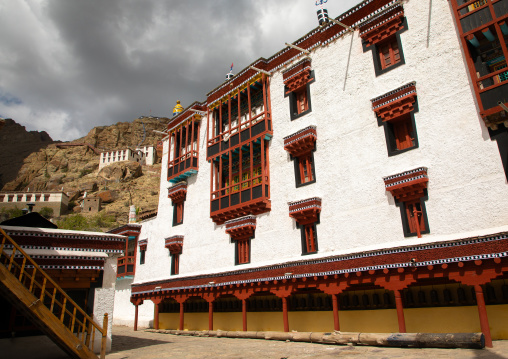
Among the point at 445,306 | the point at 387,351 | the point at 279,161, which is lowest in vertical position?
the point at 387,351

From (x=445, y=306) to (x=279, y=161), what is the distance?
9.56m

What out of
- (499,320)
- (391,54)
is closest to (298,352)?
(499,320)

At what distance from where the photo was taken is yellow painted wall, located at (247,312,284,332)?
632 inches

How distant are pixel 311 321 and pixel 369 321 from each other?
2.54 meters

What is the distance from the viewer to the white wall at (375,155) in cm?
1212

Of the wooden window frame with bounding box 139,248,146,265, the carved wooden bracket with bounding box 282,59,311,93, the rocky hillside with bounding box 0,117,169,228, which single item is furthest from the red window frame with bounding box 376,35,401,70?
the rocky hillside with bounding box 0,117,169,228

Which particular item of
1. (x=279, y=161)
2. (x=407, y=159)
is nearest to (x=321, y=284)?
(x=407, y=159)

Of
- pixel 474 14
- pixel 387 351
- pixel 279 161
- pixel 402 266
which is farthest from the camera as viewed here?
pixel 279 161

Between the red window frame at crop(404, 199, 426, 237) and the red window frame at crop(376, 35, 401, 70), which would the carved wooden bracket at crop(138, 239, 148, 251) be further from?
the red window frame at crop(376, 35, 401, 70)

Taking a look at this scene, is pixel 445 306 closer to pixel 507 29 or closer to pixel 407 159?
pixel 407 159

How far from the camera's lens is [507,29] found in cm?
1184

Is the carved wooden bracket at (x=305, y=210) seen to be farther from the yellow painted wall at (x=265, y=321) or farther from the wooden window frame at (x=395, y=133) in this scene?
the yellow painted wall at (x=265, y=321)

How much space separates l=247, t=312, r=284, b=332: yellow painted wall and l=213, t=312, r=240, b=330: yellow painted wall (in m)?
0.68

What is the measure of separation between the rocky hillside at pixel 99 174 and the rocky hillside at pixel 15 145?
6.24 meters
